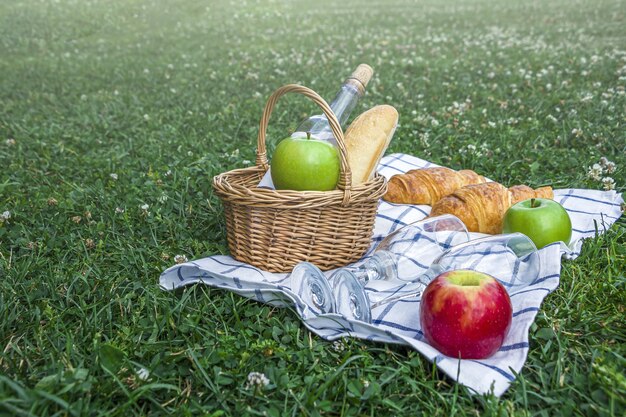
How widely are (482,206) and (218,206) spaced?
1876 mm

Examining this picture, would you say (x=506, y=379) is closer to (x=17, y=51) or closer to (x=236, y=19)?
(x=17, y=51)

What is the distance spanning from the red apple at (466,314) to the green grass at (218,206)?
157 millimetres

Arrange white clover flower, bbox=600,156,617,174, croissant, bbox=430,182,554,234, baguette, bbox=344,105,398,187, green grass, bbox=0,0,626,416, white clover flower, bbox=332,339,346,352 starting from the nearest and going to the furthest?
green grass, bbox=0,0,626,416 < white clover flower, bbox=332,339,346,352 < baguette, bbox=344,105,398,187 < croissant, bbox=430,182,554,234 < white clover flower, bbox=600,156,617,174

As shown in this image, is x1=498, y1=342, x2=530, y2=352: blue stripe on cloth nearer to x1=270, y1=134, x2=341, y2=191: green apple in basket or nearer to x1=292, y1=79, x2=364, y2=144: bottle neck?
x1=270, y1=134, x2=341, y2=191: green apple in basket

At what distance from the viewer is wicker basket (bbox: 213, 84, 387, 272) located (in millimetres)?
3221

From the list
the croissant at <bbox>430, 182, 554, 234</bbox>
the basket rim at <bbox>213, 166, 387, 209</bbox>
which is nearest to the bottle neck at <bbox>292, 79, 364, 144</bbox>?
the basket rim at <bbox>213, 166, 387, 209</bbox>

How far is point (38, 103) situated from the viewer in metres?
8.63

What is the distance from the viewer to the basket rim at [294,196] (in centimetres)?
320

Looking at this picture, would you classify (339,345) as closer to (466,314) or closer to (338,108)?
(466,314)

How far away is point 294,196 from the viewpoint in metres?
3.20

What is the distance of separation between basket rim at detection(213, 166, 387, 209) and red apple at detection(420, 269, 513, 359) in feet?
2.83

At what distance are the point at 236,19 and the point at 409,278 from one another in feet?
54.4

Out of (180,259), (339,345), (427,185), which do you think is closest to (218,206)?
(180,259)

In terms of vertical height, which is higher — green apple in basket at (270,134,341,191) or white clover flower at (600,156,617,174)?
green apple in basket at (270,134,341,191)
